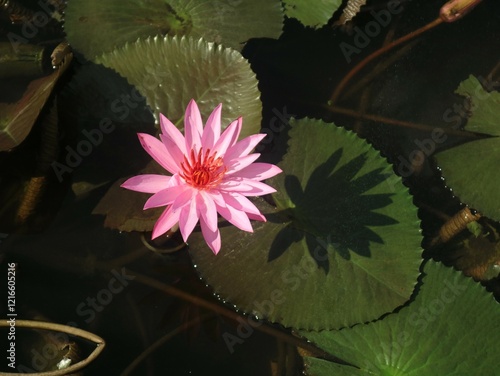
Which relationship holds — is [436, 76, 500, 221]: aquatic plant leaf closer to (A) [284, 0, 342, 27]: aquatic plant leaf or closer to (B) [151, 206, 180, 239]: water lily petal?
(A) [284, 0, 342, 27]: aquatic plant leaf

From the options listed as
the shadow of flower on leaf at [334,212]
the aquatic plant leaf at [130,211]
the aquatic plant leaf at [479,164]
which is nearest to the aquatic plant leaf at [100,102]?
the aquatic plant leaf at [130,211]

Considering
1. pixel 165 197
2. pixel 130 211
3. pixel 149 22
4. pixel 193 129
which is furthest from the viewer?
pixel 149 22

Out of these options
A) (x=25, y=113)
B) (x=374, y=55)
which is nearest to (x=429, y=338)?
(x=374, y=55)

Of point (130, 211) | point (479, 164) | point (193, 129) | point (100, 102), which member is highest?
point (479, 164)

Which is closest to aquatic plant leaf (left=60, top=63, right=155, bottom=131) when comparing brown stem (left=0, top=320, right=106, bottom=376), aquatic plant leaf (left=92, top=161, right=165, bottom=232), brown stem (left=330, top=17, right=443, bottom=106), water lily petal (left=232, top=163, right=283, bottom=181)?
aquatic plant leaf (left=92, top=161, right=165, bottom=232)

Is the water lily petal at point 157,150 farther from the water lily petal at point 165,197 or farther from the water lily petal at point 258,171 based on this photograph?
the water lily petal at point 258,171

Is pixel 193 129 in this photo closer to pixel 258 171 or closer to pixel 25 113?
pixel 258 171

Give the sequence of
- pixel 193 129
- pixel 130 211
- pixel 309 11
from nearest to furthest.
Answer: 1. pixel 193 129
2. pixel 130 211
3. pixel 309 11
